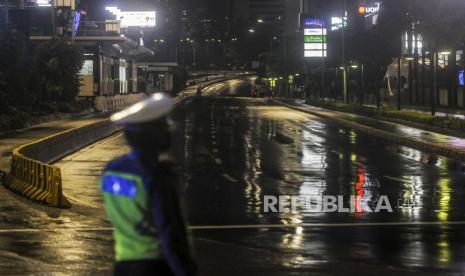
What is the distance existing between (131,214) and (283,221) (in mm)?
8369

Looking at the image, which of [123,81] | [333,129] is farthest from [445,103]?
[123,81]

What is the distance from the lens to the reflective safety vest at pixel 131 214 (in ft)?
13.0

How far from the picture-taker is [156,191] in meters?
3.89

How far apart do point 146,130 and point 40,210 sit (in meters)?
9.85

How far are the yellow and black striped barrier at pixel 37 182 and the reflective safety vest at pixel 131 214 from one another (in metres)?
9.81

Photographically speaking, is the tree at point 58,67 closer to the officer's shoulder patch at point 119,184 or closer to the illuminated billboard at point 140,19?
the officer's shoulder patch at point 119,184

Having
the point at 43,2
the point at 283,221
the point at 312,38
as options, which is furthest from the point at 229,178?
the point at 312,38

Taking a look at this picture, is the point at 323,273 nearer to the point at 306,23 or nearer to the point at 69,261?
the point at 69,261

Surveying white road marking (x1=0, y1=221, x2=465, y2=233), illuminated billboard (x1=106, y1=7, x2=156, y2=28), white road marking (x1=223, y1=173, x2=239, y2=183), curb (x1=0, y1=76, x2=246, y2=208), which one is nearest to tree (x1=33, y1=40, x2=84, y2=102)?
curb (x1=0, y1=76, x2=246, y2=208)

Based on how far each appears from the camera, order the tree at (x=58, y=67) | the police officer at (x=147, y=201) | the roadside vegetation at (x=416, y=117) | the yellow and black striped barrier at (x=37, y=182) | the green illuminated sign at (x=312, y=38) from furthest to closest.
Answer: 1. the green illuminated sign at (x=312, y=38)
2. the tree at (x=58, y=67)
3. the roadside vegetation at (x=416, y=117)
4. the yellow and black striped barrier at (x=37, y=182)
5. the police officer at (x=147, y=201)

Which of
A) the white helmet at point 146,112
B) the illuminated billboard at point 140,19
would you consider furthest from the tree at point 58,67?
the illuminated billboard at point 140,19

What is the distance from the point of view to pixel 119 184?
3.98 metres

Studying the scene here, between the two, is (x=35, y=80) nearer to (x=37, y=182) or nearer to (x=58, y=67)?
(x=58, y=67)

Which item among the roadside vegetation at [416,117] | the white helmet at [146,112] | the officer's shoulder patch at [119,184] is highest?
the white helmet at [146,112]
